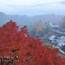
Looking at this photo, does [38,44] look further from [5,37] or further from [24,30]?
[5,37]

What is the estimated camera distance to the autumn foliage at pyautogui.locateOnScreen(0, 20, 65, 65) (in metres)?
20.6

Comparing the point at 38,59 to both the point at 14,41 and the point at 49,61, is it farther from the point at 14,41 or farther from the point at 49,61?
the point at 14,41

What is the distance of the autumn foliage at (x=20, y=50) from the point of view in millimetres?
20636

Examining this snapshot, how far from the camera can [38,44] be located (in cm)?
2547

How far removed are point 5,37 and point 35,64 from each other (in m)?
4.06

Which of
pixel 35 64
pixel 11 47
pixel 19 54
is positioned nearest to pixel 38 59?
pixel 35 64

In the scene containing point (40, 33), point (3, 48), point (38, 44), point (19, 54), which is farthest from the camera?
point (40, 33)

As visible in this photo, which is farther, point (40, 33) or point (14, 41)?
point (40, 33)

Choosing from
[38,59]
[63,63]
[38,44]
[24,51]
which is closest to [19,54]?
[24,51]

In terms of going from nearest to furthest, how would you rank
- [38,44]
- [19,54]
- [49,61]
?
[19,54] < [49,61] < [38,44]

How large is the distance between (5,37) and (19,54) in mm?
2259

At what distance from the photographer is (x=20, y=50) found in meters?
21.7

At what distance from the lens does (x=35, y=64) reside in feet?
75.6

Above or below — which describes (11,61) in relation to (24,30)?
below
